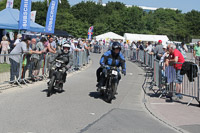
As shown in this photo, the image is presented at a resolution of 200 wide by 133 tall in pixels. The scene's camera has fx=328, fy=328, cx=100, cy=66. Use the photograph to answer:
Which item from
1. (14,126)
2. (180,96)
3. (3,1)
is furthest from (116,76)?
(3,1)

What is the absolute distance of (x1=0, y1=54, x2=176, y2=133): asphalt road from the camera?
6648 mm

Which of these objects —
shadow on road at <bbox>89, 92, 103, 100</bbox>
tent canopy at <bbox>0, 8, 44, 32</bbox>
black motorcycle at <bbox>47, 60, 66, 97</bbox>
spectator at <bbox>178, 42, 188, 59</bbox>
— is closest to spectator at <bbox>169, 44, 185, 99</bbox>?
shadow on road at <bbox>89, 92, 103, 100</bbox>

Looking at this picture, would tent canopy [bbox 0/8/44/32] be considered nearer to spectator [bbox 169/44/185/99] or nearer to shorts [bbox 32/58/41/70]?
shorts [bbox 32/58/41/70]

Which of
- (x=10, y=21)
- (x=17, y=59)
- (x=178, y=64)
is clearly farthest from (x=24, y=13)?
(x=178, y=64)

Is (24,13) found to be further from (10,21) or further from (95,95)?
(95,95)

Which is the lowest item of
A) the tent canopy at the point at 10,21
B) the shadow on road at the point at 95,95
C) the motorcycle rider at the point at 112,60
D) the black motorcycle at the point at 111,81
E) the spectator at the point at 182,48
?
the shadow on road at the point at 95,95

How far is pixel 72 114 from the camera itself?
26.1ft

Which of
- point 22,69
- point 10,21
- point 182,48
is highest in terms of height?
point 10,21

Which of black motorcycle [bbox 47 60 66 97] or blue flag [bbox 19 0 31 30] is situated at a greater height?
blue flag [bbox 19 0 31 30]

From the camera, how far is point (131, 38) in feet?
229

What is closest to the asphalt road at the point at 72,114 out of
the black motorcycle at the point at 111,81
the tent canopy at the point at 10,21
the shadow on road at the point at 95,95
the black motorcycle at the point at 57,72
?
the shadow on road at the point at 95,95

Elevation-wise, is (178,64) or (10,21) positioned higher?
(10,21)

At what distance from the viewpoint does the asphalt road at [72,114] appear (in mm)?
6648

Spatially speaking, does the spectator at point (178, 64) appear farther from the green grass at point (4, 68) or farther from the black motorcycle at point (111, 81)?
the green grass at point (4, 68)
